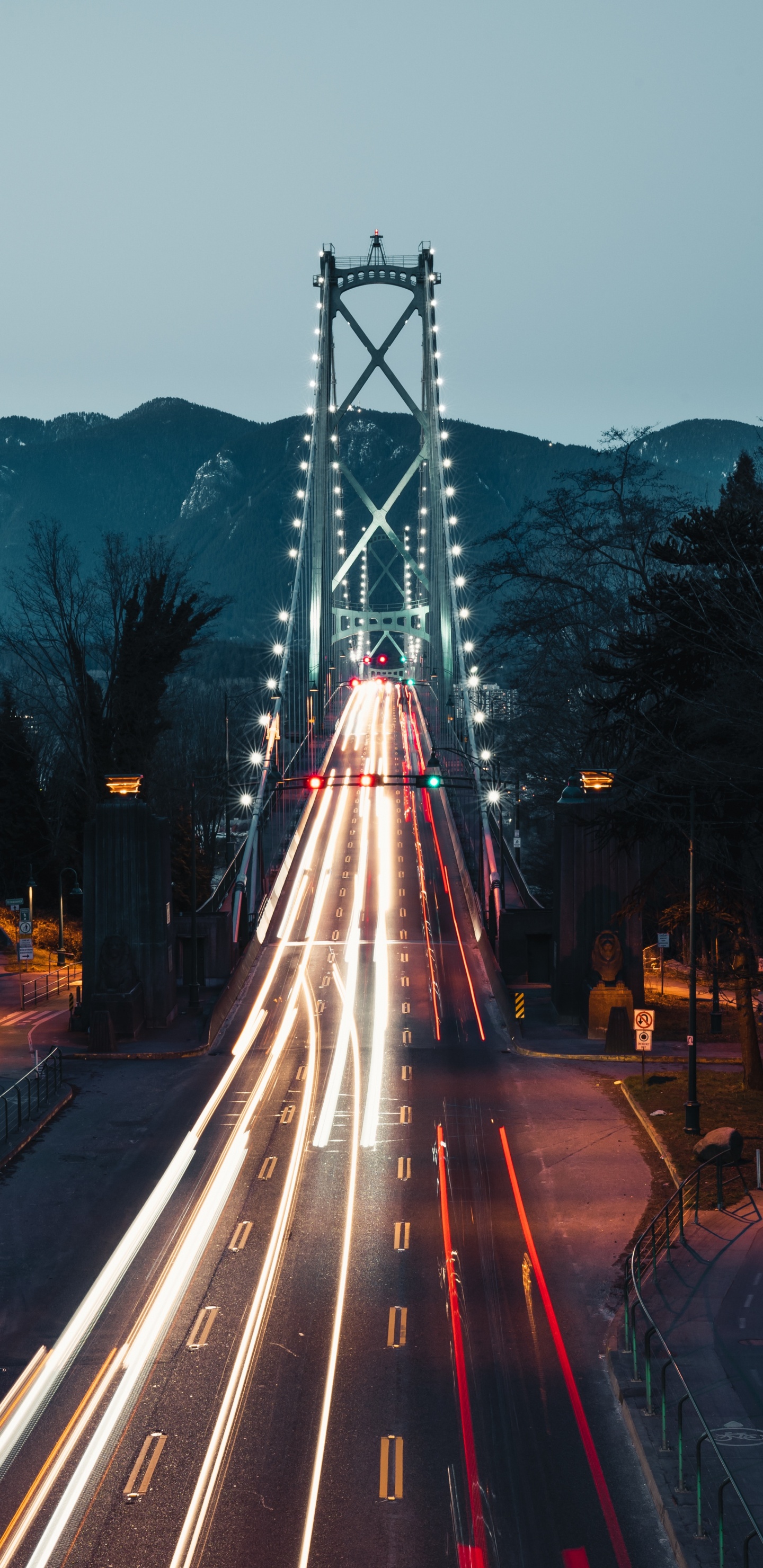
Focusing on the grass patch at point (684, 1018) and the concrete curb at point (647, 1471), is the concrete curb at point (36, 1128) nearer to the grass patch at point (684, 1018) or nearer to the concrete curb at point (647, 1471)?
the concrete curb at point (647, 1471)

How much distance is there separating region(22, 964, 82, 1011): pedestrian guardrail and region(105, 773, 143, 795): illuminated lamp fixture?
7.54m

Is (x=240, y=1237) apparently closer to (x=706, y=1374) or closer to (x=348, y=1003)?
(x=706, y=1374)

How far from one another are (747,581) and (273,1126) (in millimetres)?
13545

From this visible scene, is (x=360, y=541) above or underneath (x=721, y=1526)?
above

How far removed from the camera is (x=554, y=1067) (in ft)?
109

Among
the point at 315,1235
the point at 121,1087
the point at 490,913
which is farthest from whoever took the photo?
the point at 490,913

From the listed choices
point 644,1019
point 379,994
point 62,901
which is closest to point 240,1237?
point 644,1019

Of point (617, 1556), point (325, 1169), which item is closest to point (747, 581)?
point (325, 1169)

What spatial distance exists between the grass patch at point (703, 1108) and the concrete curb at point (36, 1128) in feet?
38.6

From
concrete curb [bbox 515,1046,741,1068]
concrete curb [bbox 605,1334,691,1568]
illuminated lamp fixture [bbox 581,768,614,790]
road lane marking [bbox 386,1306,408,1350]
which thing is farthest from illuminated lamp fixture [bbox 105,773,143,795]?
concrete curb [bbox 605,1334,691,1568]

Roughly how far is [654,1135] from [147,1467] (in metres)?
14.3

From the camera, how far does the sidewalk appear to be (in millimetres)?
12977

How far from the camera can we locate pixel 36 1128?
27.7 meters

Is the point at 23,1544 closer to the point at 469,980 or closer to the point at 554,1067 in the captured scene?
the point at 554,1067
